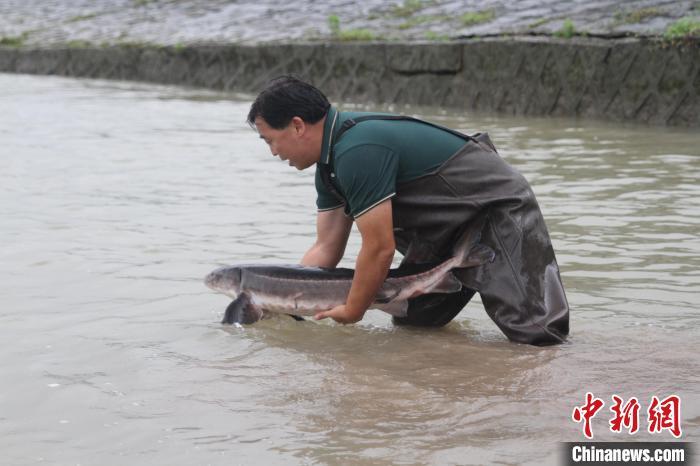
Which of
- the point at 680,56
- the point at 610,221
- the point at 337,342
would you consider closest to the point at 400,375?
the point at 337,342

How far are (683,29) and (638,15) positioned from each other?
1.26 meters

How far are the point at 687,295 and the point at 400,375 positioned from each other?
82.2 inches

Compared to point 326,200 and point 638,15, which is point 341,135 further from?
point 638,15

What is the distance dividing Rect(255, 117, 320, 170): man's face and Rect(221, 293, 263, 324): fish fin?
87 centimetres

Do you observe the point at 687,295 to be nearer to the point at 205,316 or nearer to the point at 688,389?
the point at 688,389

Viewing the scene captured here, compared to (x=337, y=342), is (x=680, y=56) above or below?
above

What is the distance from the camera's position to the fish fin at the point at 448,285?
5523 mm

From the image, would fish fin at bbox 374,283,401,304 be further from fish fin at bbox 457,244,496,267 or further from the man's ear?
the man's ear

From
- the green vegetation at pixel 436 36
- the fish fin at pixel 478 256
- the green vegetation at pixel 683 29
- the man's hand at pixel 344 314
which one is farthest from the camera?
the green vegetation at pixel 436 36

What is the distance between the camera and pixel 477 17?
1548 cm

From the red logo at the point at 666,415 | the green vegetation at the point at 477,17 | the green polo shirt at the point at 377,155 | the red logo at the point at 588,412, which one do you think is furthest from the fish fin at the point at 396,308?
the green vegetation at the point at 477,17

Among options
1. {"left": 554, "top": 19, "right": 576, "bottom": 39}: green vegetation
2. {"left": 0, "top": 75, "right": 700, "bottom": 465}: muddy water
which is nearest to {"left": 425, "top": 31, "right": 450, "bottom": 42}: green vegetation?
{"left": 554, "top": 19, "right": 576, "bottom": 39}: green vegetation

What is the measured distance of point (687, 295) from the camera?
645cm

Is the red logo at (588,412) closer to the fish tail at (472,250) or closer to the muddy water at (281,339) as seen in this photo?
the muddy water at (281,339)
